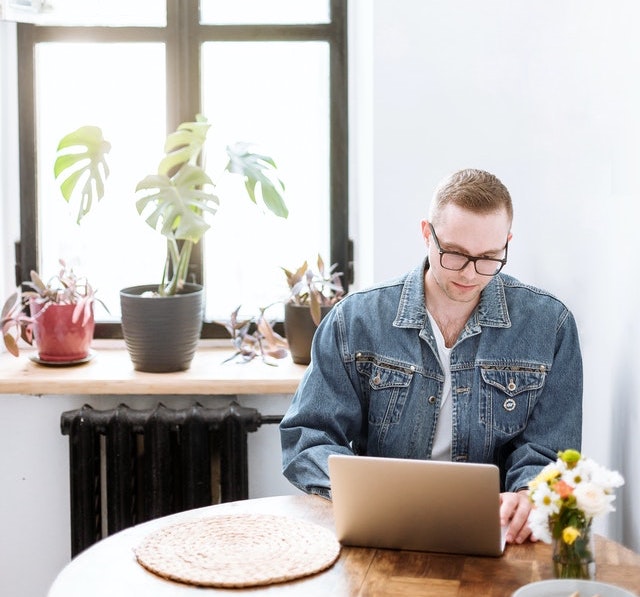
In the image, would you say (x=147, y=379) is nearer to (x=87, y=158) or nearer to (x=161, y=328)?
(x=161, y=328)

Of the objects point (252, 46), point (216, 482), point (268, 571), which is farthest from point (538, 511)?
point (252, 46)

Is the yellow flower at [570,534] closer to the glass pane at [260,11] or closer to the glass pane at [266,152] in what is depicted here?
the glass pane at [266,152]

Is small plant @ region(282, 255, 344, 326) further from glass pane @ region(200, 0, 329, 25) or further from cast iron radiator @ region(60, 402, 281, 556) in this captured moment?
glass pane @ region(200, 0, 329, 25)

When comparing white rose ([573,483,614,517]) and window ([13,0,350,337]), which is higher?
window ([13,0,350,337])

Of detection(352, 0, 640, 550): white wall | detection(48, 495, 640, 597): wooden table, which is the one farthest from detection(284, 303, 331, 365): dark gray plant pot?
detection(48, 495, 640, 597): wooden table

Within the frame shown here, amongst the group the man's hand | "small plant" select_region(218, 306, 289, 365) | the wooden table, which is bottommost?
the wooden table

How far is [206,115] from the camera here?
309 centimetres

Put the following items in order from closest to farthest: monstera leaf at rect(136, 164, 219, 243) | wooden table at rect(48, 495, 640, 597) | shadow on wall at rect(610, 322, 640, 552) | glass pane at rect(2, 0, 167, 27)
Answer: wooden table at rect(48, 495, 640, 597)
shadow on wall at rect(610, 322, 640, 552)
monstera leaf at rect(136, 164, 219, 243)
glass pane at rect(2, 0, 167, 27)

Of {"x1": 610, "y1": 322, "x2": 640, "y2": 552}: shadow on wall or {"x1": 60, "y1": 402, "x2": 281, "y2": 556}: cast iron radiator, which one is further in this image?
{"x1": 60, "y1": 402, "x2": 281, "y2": 556}: cast iron radiator

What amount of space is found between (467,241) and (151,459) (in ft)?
4.09

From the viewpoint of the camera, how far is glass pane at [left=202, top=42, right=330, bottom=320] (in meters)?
3.08

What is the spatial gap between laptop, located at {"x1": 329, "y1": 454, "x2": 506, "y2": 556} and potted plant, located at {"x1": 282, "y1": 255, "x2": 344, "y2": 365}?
119cm

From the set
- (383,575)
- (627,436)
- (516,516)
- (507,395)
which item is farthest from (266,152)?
(383,575)

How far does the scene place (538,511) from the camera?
4.47ft
